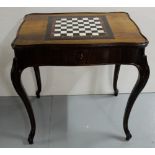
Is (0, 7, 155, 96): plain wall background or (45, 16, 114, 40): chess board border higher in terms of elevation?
(45, 16, 114, 40): chess board border

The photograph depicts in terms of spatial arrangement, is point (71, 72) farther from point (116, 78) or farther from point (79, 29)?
point (79, 29)

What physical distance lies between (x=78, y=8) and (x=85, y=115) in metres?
0.61

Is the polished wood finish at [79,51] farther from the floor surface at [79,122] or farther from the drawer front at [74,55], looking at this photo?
the floor surface at [79,122]

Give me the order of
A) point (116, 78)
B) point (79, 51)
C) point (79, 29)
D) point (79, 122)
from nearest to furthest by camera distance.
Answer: point (79, 51), point (79, 29), point (79, 122), point (116, 78)

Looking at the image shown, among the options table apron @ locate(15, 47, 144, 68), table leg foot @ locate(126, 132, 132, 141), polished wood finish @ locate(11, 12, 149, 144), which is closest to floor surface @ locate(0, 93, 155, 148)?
table leg foot @ locate(126, 132, 132, 141)

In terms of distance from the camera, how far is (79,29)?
1106 mm

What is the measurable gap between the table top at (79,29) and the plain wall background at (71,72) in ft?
0.35

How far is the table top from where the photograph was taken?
1.00m

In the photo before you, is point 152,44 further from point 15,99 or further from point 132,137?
point 15,99

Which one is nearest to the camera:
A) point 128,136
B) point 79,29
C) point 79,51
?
point 79,51

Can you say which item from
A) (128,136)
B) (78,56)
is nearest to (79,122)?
(128,136)

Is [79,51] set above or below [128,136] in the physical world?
above

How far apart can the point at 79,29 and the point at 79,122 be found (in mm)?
563

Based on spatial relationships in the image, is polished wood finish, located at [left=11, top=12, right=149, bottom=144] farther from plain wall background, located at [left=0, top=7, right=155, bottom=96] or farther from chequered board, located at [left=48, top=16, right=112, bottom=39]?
plain wall background, located at [left=0, top=7, right=155, bottom=96]
